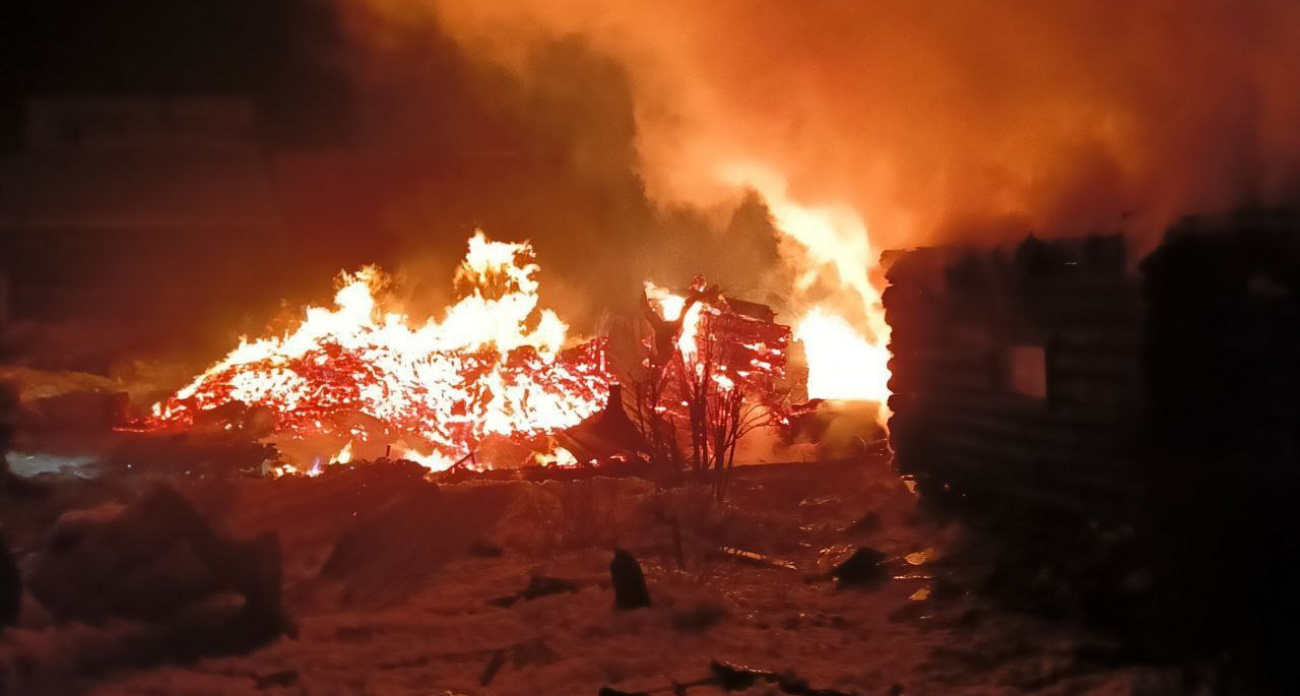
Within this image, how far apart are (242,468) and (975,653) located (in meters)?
8.46

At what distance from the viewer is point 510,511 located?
9.15 meters

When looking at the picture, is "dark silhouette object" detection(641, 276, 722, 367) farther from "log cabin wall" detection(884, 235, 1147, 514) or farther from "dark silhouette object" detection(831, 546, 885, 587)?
"dark silhouette object" detection(831, 546, 885, 587)

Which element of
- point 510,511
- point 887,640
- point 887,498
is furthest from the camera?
point 887,498

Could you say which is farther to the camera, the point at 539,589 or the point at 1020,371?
the point at 1020,371

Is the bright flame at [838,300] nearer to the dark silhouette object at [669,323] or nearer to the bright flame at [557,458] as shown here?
the dark silhouette object at [669,323]

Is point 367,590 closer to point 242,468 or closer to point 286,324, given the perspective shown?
point 242,468

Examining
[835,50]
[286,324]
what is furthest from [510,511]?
[286,324]

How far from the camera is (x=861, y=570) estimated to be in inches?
303

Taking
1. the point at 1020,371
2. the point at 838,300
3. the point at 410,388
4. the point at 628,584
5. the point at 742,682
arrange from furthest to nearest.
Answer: the point at 838,300
the point at 410,388
the point at 1020,371
the point at 628,584
the point at 742,682

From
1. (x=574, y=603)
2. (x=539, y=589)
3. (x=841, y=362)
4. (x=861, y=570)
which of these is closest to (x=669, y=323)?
(x=841, y=362)

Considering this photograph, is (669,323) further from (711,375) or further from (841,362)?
(841,362)

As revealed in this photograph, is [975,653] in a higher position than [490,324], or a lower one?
lower

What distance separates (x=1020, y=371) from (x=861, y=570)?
2.51 m

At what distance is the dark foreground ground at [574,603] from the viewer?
220 inches
